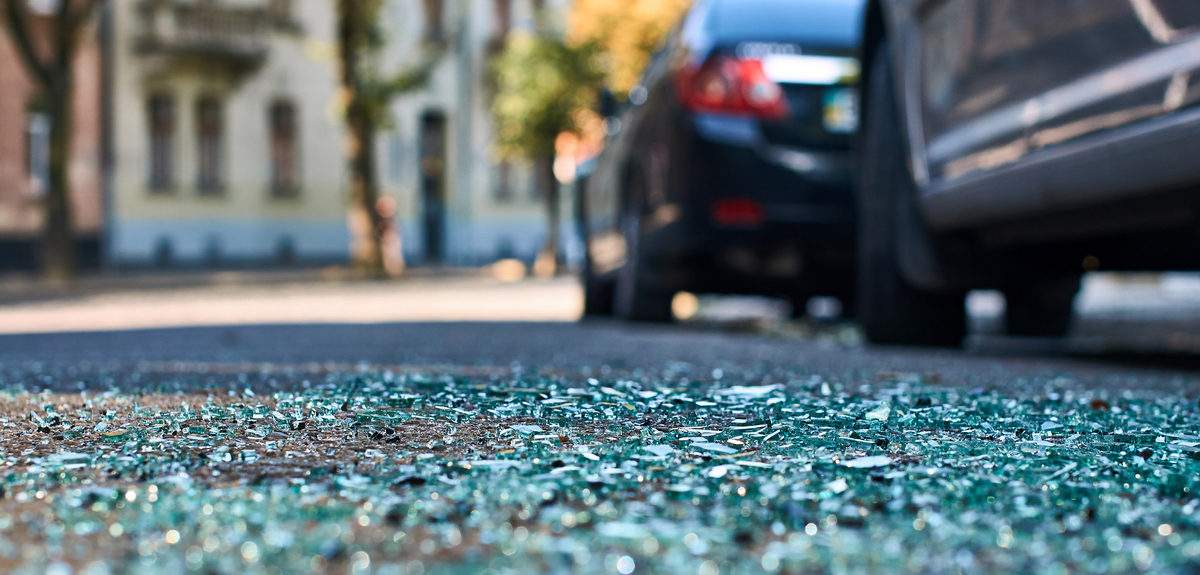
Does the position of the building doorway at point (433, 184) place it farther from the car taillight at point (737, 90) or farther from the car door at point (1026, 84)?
the car door at point (1026, 84)

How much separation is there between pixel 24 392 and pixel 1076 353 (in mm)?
3878

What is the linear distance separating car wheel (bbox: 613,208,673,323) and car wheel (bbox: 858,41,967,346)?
1990mm

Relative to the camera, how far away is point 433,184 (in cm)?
3894

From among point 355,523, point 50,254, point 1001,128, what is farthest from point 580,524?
point 50,254

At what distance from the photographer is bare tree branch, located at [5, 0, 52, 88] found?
75.3 ft

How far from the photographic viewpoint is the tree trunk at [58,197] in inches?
933

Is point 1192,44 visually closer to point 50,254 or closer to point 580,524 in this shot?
point 580,524

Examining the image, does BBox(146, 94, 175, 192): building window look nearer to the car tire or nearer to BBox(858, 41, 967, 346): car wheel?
the car tire

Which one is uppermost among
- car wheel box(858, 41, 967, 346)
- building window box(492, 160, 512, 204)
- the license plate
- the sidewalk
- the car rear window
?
building window box(492, 160, 512, 204)

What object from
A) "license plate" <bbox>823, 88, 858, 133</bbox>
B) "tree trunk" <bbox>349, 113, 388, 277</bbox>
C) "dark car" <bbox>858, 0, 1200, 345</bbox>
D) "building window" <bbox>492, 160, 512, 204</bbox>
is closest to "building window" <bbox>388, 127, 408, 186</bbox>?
"building window" <bbox>492, 160, 512, 204</bbox>

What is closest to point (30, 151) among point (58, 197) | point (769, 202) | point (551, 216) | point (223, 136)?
point (223, 136)

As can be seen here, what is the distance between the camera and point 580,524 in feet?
6.19

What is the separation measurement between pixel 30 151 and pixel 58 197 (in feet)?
22.1

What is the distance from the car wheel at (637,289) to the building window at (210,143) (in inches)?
1043
